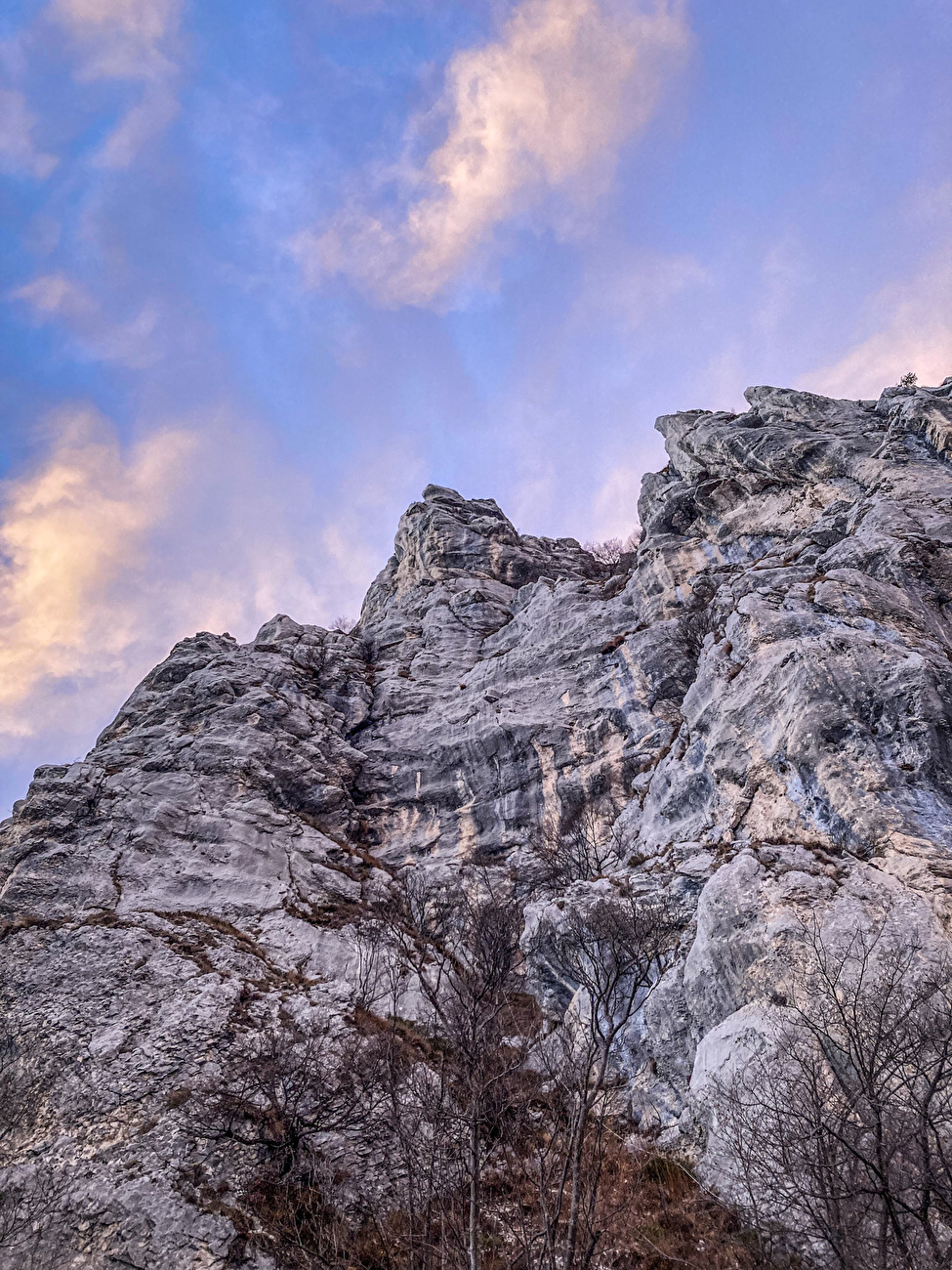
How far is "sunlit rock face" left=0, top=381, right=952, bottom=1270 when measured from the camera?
15477 millimetres

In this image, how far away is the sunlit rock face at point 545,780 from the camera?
609 inches

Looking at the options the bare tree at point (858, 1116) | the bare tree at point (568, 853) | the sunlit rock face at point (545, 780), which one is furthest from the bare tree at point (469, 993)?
the bare tree at point (858, 1116)

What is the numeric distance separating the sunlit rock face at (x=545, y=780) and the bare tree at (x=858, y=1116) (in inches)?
50.2

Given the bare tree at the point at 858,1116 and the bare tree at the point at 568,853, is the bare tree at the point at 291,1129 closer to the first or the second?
the bare tree at the point at 858,1116

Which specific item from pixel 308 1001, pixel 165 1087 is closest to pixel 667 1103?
pixel 308 1001

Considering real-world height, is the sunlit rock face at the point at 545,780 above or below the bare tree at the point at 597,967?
above

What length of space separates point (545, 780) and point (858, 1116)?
2326 cm

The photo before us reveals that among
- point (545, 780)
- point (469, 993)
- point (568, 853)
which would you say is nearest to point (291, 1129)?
point (469, 993)

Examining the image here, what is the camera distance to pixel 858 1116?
9.44 metres

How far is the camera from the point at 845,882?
48.8 ft

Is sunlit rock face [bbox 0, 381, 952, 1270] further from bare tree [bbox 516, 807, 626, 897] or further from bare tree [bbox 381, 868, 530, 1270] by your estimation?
bare tree [bbox 381, 868, 530, 1270]

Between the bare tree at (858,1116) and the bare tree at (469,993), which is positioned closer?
the bare tree at (858,1116)

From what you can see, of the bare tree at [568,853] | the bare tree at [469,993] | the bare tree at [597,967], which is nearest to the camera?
the bare tree at [469,993]

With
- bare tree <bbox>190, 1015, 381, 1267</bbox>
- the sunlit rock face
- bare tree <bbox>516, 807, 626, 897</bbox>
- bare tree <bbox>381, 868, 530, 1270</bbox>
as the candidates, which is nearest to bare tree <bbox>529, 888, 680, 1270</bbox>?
the sunlit rock face
